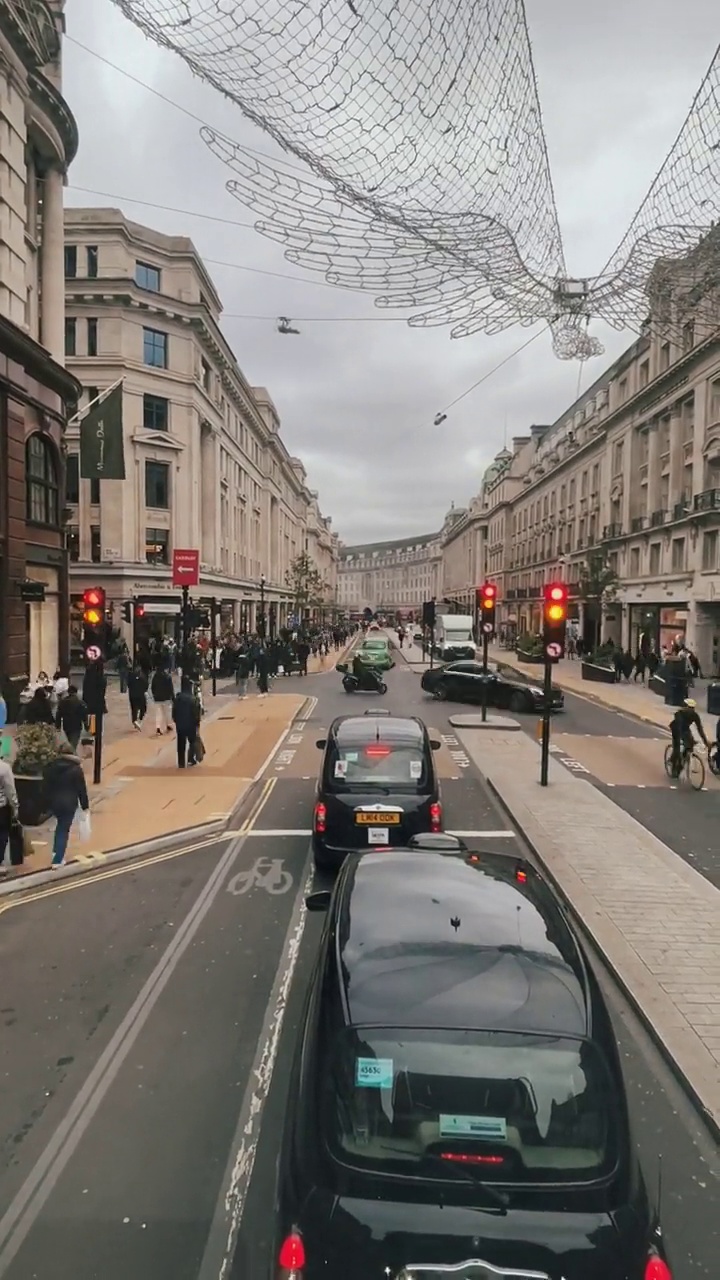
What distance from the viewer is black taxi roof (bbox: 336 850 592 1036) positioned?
312 cm

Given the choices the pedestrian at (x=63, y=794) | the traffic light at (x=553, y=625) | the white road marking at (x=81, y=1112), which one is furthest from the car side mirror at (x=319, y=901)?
the traffic light at (x=553, y=625)

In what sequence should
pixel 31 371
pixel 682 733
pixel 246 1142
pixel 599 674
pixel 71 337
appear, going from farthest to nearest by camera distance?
pixel 71 337, pixel 599 674, pixel 31 371, pixel 682 733, pixel 246 1142

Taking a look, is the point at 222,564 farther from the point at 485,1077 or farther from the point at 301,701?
the point at 485,1077

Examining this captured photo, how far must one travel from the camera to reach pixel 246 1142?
14.5 ft

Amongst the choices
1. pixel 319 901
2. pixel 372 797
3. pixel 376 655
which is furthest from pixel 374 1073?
pixel 376 655

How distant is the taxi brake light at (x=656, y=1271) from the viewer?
8.69 ft

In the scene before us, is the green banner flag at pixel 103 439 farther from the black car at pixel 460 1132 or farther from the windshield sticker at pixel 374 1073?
the windshield sticker at pixel 374 1073

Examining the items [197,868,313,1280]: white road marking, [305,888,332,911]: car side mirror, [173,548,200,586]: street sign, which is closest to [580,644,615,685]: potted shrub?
[173,548,200,586]: street sign

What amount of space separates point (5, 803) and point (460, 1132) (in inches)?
279

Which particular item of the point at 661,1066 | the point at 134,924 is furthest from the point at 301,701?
the point at 661,1066

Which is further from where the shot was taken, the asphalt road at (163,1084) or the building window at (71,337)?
the building window at (71,337)

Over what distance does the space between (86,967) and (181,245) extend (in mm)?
48296

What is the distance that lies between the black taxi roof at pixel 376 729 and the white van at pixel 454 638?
34165 millimetres

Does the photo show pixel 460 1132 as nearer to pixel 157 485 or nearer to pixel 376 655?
pixel 376 655
